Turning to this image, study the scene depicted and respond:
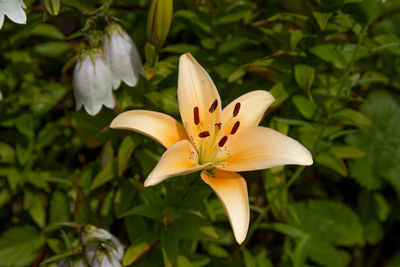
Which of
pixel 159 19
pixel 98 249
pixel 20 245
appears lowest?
pixel 20 245

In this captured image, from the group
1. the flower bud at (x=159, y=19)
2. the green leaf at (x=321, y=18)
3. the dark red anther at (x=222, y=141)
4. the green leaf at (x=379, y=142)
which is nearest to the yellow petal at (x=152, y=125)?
the dark red anther at (x=222, y=141)

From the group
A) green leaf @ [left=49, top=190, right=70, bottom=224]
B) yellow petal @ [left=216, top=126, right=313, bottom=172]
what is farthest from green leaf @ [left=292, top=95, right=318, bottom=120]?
green leaf @ [left=49, top=190, right=70, bottom=224]

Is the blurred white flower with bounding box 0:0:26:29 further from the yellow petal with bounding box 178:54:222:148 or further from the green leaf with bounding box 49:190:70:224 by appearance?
the green leaf with bounding box 49:190:70:224

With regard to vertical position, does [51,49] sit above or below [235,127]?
below

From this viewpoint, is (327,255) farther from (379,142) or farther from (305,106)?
(305,106)

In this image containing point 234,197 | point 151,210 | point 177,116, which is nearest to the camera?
point 234,197

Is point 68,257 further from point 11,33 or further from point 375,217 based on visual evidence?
point 375,217

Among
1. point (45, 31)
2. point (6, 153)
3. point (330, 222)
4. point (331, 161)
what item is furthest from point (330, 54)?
point (6, 153)
